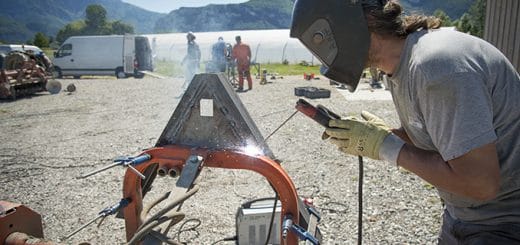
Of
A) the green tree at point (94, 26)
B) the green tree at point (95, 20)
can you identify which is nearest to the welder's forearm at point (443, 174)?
the green tree at point (94, 26)

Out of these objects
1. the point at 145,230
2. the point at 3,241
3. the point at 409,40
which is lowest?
the point at 3,241

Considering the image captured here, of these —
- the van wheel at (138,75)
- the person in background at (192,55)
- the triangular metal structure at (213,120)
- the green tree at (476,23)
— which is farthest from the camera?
the green tree at (476,23)

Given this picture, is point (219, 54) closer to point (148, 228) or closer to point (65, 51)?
point (148, 228)

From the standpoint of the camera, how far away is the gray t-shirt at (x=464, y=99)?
1.18 m

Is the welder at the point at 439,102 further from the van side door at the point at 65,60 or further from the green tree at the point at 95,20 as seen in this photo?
the green tree at the point at 95,20

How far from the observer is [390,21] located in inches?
58.6

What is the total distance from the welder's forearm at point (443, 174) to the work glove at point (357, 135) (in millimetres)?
115

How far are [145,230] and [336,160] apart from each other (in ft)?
13.9

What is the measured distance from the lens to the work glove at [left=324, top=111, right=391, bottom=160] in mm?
1540

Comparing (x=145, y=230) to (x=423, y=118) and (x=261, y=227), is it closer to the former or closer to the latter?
(x=423, y=118)

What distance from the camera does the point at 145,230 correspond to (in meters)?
1.57

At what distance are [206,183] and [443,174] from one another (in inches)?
145

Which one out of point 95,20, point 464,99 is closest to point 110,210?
point 464,99

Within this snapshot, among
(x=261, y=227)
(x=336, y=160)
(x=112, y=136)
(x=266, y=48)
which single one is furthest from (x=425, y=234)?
(x=266, y=48)
